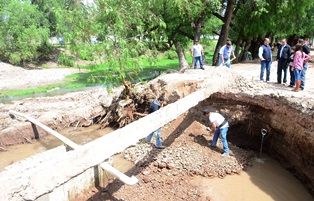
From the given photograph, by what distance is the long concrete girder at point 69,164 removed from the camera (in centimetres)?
308

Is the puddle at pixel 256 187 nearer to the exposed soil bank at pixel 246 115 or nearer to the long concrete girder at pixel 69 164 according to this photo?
the exposed soil bank at pixel 246 115

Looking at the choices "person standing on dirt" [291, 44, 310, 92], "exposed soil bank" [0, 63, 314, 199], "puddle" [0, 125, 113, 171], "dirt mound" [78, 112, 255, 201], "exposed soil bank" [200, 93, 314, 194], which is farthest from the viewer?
"puddle" [0, 125, 113, 171]

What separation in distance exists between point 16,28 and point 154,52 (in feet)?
67.5

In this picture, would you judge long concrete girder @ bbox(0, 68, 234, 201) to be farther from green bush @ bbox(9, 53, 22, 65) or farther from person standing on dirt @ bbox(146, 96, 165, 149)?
green bush @ bbox(9, 53, 22, 65)

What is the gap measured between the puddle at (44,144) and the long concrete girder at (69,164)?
5.28m

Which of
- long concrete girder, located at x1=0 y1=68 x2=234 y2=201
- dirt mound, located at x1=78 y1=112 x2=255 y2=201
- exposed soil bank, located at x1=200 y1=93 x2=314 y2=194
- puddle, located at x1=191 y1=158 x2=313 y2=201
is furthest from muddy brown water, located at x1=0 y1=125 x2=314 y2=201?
long concrete girder, located at x1=0 y1=68 x2=234 y2=201

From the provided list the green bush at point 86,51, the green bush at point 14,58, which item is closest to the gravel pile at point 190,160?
the green bush at point 86,51

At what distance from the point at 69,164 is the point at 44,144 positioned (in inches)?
281

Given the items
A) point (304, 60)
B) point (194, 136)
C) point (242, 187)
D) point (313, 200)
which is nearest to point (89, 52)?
point (194, 136)

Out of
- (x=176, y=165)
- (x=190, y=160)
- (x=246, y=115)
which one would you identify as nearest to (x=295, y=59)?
(x=246, y=115)

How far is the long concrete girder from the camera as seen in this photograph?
10.1 feet

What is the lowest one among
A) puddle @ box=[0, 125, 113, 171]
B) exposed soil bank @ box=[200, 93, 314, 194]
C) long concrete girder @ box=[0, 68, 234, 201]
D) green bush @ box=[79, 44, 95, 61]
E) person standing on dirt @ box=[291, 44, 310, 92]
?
puddle @ box=[0, 125, 113, 171]

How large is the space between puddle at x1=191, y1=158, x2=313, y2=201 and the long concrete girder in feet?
7.79

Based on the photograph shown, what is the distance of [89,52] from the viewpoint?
30.0 feet
